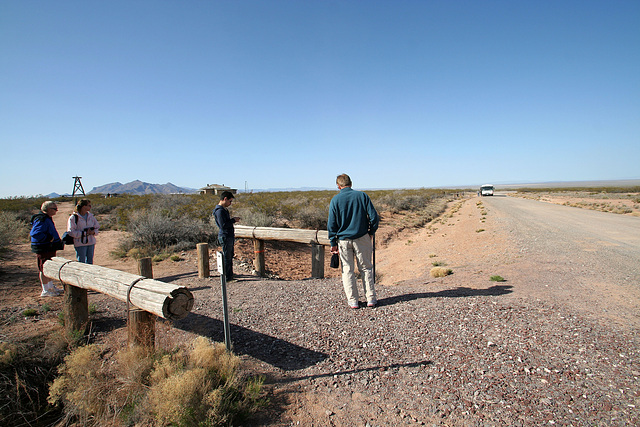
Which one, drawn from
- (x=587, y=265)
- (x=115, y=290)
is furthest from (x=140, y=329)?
(x=587, y=265)

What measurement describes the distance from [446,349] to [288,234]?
473cm

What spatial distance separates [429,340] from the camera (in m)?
3.91

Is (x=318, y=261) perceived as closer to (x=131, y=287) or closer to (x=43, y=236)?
(x=131, y=287)

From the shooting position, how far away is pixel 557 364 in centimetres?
327

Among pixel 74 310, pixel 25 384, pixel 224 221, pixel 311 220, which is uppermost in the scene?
pixel 224 221

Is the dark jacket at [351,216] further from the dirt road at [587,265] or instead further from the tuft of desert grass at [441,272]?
the tuft of desert grass at [441,272]

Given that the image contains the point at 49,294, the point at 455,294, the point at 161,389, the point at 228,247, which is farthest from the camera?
the point at 228,247

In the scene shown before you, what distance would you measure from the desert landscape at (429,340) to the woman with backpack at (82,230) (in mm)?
1028

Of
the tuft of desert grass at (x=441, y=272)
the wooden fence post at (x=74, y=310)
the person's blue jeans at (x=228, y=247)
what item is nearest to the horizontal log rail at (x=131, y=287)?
the wooden fence post at (x=74, y=310)

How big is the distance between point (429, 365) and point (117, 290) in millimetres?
3810

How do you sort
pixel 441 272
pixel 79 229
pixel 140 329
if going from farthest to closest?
pixel 441 272
pixel 79 229
pixel 140 329

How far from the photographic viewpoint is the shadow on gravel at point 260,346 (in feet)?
12.0

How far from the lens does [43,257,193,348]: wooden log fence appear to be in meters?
3.30

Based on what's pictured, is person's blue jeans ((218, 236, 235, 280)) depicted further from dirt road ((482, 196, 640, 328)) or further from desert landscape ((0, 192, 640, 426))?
dirt road ((482, 196, 640, 328))
